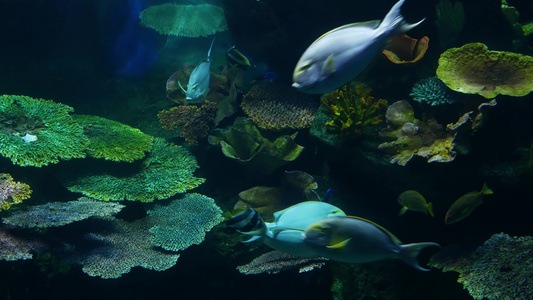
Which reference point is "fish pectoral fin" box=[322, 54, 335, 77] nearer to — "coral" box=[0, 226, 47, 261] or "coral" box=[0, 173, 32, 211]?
"coral" box=[0, 226, 47, 261]

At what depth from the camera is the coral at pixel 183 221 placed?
140 inches

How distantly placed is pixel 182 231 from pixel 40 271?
5.17 ft

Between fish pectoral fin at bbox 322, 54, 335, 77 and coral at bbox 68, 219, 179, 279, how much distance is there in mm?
2455

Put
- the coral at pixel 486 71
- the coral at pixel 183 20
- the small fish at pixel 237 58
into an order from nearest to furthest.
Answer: the coral at pixel 486 71 → the small fish at pixel 237 58 → the coral at pixel 183 20

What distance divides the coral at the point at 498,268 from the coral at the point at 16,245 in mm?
3747

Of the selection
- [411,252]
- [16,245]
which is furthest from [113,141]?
[411,252]

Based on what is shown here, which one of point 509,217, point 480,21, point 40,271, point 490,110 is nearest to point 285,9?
point 480,21

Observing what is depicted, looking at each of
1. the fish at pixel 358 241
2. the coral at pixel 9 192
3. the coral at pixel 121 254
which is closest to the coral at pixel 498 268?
the fish at pixel 358 241

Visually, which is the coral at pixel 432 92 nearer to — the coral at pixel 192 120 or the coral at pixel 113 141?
→ the coral at pixel 192 120

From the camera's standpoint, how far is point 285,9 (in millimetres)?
5246

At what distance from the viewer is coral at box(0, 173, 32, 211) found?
3174mm

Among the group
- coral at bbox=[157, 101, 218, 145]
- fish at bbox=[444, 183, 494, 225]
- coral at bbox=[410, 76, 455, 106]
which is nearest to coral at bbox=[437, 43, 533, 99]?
coral at bbox=[410, 76, 455, 106]

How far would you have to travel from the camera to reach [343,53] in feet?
7.19

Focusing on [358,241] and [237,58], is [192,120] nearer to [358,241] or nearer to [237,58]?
[237,58]
